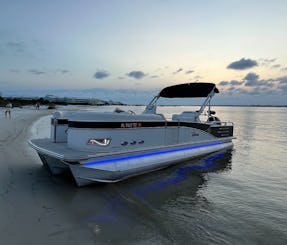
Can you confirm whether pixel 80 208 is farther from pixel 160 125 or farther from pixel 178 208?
pixel 160 125

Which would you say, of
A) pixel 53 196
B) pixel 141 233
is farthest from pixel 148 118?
pixel 141 233

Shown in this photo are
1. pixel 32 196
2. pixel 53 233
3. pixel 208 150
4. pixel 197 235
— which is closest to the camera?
pixel 53 233

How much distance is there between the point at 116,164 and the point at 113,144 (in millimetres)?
489

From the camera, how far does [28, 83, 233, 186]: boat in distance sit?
629 centimetres

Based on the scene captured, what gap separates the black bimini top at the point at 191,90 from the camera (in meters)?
10.7

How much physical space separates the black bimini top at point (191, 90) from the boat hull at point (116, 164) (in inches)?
89.3

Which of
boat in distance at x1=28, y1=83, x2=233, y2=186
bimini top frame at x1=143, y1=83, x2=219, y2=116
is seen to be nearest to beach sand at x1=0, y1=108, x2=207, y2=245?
A: boat in distance at x1=28, y1=83, x2=233, y2=186

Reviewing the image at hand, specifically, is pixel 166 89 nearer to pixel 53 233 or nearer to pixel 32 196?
pixel 32 196

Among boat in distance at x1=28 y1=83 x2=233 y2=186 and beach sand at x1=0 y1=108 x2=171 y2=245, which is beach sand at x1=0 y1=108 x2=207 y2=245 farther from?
boat in distance at x1=28 y1=83 x2=233 y2=186

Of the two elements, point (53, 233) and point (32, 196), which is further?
point (32, 196)

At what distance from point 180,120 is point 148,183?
8.61 ft

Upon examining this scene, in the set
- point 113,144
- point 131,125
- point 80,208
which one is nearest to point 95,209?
point 80,208

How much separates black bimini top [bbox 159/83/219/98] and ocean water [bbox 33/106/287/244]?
10.3 feet

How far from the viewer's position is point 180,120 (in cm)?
906
